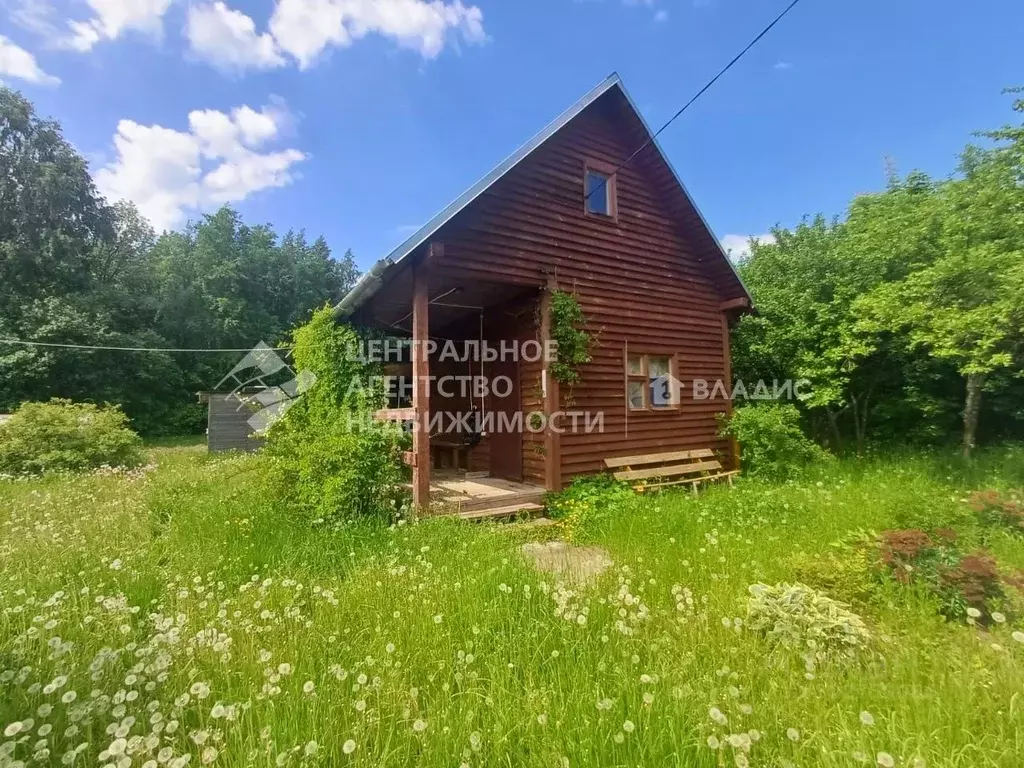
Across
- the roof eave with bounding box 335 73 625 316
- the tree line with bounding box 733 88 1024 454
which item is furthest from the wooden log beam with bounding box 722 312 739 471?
the roof eave with bounding box 335 73 625 316

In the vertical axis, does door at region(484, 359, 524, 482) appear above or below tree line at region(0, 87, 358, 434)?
below

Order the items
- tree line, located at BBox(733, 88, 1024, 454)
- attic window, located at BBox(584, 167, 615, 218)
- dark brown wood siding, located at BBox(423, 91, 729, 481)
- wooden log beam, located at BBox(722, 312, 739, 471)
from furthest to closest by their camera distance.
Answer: wooden log beam, located at BBox(722, 312, 739, 471)
attic window, located at BBox(584, 167, 615, 218)
tree line, located at BBox(733, 88, 1024, 454)
dark brown wood siding, located at BBox(423, 91, 729, 481)

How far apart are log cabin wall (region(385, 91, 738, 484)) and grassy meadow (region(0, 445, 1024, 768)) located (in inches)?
154

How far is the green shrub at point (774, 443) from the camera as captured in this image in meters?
8.95

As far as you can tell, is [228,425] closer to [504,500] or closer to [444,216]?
[504,500]

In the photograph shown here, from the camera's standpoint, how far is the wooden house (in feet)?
22.8

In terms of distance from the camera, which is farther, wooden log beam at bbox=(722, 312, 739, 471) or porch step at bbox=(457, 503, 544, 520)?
wooden log beam at bbox=(722, 312, 739, 471)

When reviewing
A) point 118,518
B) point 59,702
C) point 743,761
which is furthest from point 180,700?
point 118,518

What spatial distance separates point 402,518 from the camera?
5.91 meters

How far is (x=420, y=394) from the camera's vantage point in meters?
6.27

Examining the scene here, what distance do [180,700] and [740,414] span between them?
32.5 ft

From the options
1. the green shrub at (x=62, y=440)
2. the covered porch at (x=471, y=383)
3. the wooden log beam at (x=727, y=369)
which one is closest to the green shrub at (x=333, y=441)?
the covered porch at (x=471, y=383)

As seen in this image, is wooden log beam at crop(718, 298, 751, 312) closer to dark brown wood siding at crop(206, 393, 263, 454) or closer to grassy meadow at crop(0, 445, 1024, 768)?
grassy meadow at crop(0, 445, 1024, 768)

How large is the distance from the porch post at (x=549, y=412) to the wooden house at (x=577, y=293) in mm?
19
